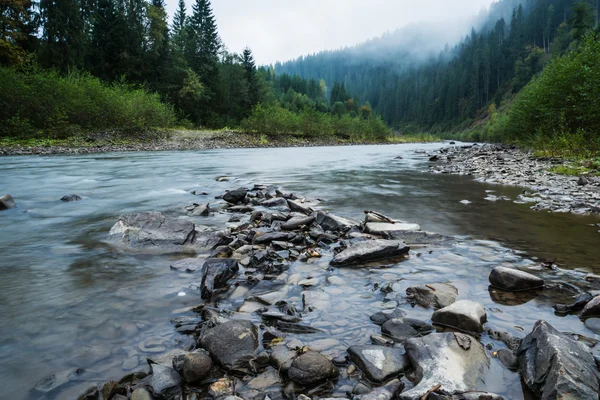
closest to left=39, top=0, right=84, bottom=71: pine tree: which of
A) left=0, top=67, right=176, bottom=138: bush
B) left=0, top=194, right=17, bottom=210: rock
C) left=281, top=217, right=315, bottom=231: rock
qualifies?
left=0, top=67, right=176, bottom=138: bush

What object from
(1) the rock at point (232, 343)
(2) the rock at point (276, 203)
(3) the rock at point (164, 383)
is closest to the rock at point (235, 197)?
(2) the rock at point (276, 203)

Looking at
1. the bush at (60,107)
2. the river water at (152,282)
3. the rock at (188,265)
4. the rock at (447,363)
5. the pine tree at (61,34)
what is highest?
the pine tree at (61,34)

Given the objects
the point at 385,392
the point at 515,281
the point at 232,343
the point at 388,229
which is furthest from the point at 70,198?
the point at 515,281

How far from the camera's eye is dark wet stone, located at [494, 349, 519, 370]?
218cm

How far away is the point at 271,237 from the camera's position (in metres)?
4.92

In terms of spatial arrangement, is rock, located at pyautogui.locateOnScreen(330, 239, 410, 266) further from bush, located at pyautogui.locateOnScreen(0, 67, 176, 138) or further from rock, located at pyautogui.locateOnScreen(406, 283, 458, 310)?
bush, located at pyautogui.locateOnScreen(0, 67, 176, 138)

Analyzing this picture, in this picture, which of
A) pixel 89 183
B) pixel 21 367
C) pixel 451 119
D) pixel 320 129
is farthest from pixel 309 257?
pixel 451 119

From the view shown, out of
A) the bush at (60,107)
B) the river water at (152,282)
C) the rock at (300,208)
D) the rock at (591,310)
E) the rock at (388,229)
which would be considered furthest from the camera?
the bush at (60,107)

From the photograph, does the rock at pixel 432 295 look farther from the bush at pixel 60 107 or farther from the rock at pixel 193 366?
the bush at pixel 60 107

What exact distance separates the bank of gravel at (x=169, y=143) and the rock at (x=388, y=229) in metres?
24.8

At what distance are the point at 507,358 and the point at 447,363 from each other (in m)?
0.48

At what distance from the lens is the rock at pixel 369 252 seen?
4.10m

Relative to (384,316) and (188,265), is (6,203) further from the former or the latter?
(384,316)

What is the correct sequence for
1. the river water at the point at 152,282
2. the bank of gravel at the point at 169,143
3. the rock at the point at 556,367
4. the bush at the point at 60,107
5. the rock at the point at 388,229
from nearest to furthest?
the rock at the point at 556,367 → the river water at the point at 152,282 → the rock at the point at 388,229 → the bank of gravel at the point at 169,143 → the bush at the point at 60,107
